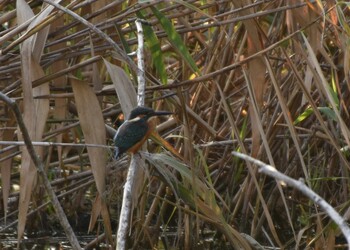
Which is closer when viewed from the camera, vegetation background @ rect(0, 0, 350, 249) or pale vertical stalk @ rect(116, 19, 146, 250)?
pale vertical stalk @ rect(116, 19, 146, 250)

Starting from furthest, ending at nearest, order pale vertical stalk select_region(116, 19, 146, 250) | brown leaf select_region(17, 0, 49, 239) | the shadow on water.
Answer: the shadow on water < brown leaf select_region(17, 0, 49, 239) < pale vertical stalk select_region(116, 19, 146, 250)

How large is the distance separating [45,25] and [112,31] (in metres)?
0.66

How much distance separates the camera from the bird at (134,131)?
2.84 meters

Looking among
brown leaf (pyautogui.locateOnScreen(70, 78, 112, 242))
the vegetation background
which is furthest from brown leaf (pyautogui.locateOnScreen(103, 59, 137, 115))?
brown leaf (pyautogui.locateOnScreen(70, 78, 112, 242))

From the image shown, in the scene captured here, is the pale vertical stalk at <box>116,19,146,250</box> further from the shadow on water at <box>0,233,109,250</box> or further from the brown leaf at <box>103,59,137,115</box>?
the shadow on water at <box>0,233,109,250</box>

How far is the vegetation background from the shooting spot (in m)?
2.94

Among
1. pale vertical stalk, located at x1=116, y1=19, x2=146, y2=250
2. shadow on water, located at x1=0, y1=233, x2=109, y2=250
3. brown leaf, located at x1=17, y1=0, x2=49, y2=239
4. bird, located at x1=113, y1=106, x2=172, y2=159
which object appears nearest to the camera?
pale vertical stalk, located at x1=116, y1=19, x2=146, y2=250

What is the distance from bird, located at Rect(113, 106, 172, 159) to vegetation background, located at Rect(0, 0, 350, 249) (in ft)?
0.31

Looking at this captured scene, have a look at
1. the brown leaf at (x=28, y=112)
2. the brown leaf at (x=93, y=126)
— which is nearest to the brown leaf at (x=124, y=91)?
the brown leaf at (x=93, y=126)

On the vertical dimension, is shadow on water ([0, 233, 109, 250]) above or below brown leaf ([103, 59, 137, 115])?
below

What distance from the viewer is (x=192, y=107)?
3.94m

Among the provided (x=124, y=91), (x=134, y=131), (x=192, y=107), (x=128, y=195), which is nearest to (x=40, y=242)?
(x=192, y=107)

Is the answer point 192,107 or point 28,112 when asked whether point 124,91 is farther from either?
point 192,107

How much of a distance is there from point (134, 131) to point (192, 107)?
1075mm
